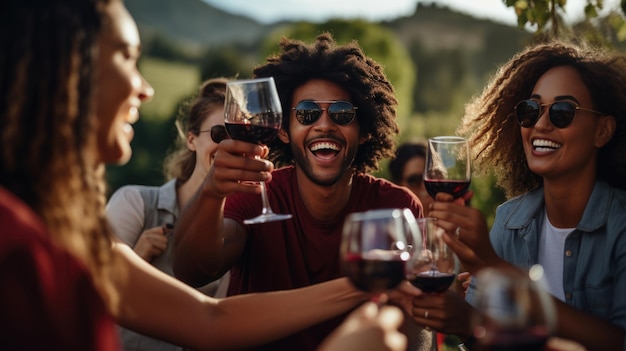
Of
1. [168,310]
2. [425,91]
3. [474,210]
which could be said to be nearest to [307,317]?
[168,310]

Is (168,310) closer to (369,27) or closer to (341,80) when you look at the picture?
(341,80)

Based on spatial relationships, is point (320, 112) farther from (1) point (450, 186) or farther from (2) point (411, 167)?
(2) point (411, 167)

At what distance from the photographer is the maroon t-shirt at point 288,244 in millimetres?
4496

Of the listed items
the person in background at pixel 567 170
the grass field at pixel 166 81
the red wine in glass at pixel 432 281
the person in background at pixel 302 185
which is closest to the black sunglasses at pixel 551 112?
the person in background at pixel 567 170

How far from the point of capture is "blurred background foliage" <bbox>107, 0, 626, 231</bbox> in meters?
64.1

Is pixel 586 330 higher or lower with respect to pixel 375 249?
lower

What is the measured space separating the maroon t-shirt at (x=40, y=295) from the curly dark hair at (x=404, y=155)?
20.2 ft

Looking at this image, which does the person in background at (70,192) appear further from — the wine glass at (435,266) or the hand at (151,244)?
the hand at (151,244)

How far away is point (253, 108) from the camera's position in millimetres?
3730

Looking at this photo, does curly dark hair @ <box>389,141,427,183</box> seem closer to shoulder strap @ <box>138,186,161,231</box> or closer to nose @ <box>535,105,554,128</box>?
shoulder strap @ <box>138,186,161,231</box>

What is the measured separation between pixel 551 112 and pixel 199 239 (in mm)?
1969

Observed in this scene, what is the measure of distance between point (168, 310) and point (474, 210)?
1.30 meters

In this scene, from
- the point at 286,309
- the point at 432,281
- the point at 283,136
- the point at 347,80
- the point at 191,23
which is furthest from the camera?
the point at 191,23

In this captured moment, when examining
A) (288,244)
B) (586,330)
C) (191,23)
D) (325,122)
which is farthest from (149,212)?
(191,23)
